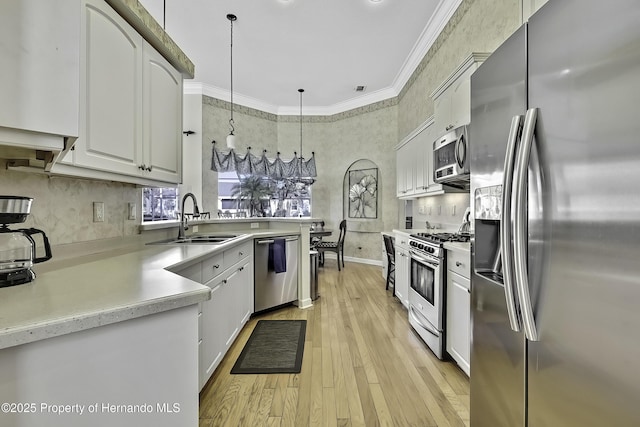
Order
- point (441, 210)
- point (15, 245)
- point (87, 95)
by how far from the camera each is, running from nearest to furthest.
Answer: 1. point (15, 245)
2. point (87, 95)
3. point (441, 210)

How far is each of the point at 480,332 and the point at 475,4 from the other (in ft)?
10.8

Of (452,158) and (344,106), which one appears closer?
(452,158)

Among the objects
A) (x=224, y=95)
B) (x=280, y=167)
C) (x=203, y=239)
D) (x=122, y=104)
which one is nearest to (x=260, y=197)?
(x=280, y=167)

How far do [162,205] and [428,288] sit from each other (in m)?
4.01

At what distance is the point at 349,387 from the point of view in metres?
2.01

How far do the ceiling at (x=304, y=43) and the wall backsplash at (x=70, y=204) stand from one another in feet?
7.69

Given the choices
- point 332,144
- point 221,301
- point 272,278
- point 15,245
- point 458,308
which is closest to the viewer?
point 15,245

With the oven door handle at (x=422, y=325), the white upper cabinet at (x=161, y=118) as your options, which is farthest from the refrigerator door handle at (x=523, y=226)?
the white upper cabinet at (x=161, y=118)

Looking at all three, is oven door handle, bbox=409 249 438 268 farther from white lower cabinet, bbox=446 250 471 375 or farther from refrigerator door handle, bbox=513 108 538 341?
refrigerator door handle, bbox=513 108 538 341

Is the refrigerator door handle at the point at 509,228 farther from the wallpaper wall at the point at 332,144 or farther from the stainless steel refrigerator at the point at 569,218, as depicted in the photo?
the wallpaper wall at the point at 332,144

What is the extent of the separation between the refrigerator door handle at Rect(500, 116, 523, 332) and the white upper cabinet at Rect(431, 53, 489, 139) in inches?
55.4

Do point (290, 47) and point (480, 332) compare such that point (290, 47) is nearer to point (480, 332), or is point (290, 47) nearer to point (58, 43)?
point (58, 43)

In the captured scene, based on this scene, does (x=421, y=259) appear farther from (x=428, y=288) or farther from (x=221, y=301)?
(x=221, y=301)

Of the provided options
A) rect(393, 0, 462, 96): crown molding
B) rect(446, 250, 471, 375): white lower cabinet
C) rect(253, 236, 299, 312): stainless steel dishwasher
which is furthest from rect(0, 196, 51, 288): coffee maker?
rect(393, 0, 462, 96): crown molding
